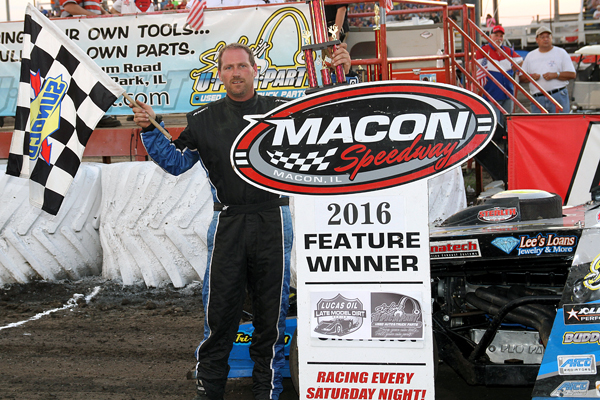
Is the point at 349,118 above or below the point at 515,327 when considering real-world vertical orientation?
above

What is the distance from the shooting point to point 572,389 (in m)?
2.67

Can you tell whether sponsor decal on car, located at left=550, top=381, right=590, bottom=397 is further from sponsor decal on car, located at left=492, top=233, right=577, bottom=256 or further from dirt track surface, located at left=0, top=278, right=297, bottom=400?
dirt track surface, located at left=0, top=278, right=297, bottom=400

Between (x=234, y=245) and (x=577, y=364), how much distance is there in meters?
1.72

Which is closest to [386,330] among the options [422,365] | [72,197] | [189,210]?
[422,365]

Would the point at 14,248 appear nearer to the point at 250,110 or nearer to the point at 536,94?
the point at 250,110

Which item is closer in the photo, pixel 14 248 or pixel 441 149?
pixel 441 149

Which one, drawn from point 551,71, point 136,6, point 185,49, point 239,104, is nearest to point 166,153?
point 239,104

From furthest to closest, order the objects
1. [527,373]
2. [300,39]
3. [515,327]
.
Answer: [300,39]
[515,327]
[527,373]

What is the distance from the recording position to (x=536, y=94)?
8891 millimetres

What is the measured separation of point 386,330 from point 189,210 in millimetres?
3577

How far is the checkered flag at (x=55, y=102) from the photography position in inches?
130

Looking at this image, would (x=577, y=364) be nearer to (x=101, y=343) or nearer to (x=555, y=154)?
(x=101, y=343)

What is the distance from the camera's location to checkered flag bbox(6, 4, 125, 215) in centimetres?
331

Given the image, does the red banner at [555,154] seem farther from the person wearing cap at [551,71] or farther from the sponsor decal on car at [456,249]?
the sponsor decal on car at [456,249]
